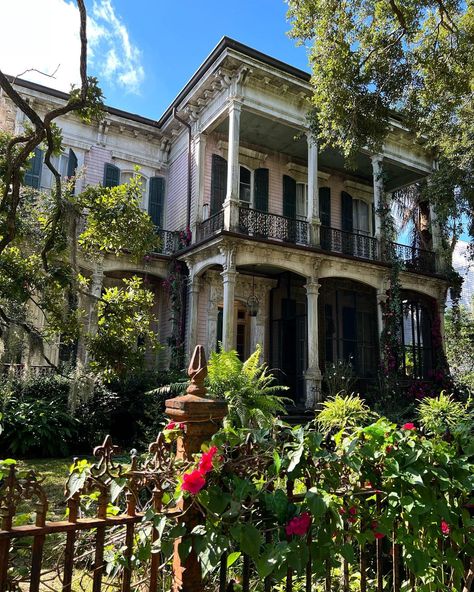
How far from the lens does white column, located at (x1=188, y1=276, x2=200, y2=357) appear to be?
13.1 metres

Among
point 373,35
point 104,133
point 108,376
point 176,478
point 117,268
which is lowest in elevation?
point 176,478

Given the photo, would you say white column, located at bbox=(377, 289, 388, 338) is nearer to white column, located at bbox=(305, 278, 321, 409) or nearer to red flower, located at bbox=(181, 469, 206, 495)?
white column, located at bbox=(305, 278, 321, 409)

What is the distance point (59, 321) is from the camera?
7422 millimetres

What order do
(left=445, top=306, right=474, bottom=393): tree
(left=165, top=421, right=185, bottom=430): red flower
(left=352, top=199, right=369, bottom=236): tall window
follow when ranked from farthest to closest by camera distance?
(left=445, top=306, right=474, bottom=393): tree, (left=352, top=199, right=369, bottom=236): tall window, (left=165, top=421, right=185, bottom=430): red flower

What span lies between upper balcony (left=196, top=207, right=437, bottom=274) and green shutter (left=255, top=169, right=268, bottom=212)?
1.47m

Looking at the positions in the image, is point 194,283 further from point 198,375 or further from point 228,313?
point 198,375

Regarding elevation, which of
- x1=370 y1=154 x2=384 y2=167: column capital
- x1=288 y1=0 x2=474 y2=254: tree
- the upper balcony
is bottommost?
the upper balcony

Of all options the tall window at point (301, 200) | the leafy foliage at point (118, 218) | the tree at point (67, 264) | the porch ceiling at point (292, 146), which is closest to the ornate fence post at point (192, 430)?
the tree at point (67, 264)

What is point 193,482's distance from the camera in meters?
1.90

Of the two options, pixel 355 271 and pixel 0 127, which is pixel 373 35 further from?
pixel 355 271

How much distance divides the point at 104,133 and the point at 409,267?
11209 millimetres

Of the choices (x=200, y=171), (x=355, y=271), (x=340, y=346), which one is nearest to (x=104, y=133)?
(x=200, y=171)

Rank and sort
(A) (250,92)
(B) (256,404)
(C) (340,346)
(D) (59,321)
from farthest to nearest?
1. (C) (340,346)
2. (A) (250,92)
3. (D) (59,321)
4. (B) (256,404)

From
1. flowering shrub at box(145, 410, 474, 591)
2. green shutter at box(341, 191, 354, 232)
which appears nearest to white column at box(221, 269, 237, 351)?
green shutter at box(341, 191, 354, 232)
